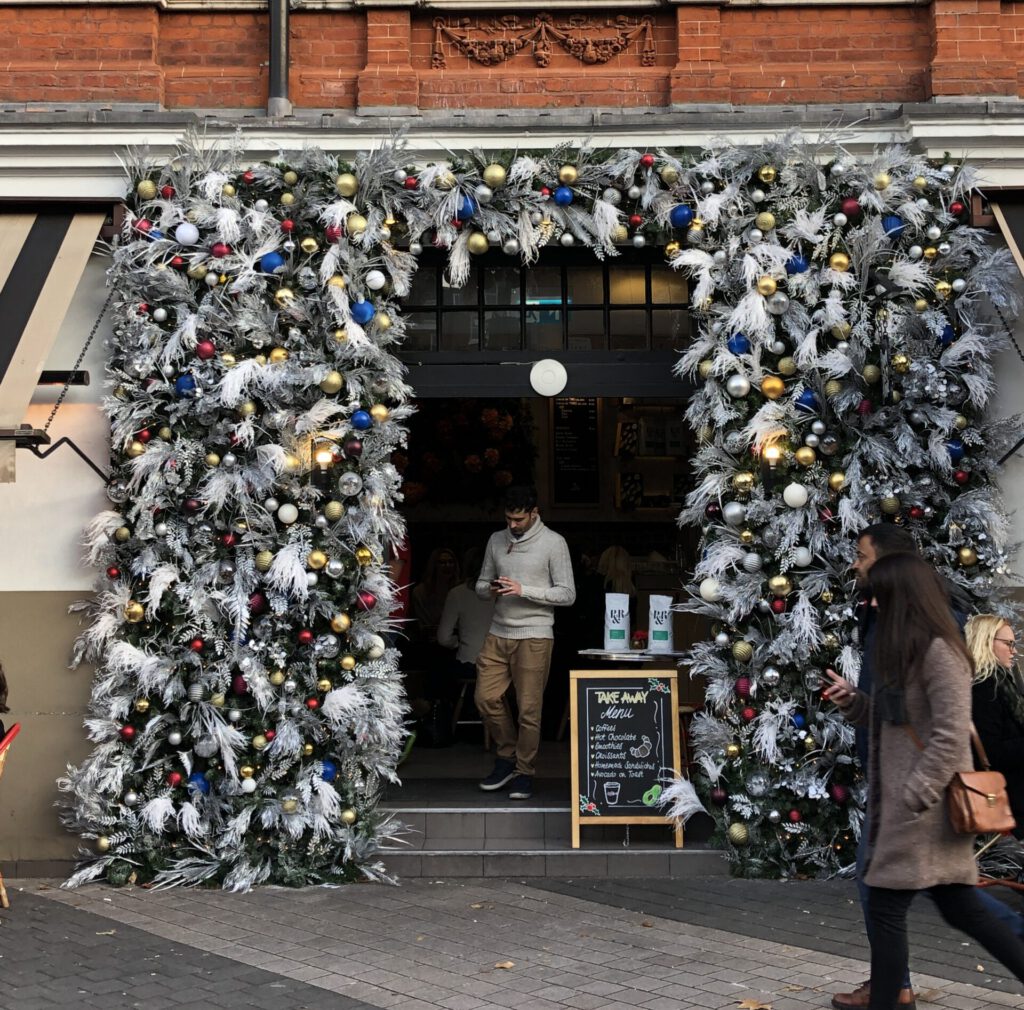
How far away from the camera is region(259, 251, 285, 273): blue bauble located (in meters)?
7.95

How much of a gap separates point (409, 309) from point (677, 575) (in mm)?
3863

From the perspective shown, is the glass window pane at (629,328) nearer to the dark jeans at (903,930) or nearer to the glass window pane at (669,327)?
the glass window pane at (669,327)

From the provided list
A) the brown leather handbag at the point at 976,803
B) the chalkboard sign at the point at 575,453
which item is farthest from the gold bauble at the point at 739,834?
the chalkboard sign at the point at 575,453

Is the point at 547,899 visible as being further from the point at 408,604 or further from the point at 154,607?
the point at 408,604

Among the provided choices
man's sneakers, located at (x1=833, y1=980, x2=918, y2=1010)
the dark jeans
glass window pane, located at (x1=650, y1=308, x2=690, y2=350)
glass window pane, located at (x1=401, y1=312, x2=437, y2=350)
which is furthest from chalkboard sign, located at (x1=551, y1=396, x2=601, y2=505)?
the dark jeans

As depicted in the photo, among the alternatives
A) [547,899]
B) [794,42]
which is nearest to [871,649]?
[547,899]

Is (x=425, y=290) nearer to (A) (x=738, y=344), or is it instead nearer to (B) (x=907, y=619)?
(A) (x=738, y=344)

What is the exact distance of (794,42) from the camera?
858 centimetres

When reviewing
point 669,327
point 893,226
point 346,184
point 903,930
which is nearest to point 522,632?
point 669,327

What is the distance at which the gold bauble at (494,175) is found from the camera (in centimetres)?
801

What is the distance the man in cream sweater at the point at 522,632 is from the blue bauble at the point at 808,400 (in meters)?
1.84

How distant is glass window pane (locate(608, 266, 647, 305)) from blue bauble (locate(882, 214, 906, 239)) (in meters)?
1.71

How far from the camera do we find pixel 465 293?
29.9 ft

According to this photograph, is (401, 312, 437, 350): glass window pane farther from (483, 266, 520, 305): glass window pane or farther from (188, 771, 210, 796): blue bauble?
(188, 771, 210, 796): blue bauble
